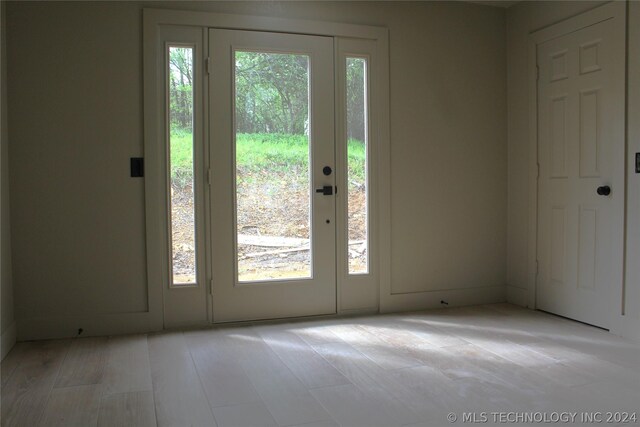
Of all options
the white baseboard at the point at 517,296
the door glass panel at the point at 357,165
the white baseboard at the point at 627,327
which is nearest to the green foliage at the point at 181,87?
the door glass panel at the point at 357,165

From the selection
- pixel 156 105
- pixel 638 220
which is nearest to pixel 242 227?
pixel 156 105

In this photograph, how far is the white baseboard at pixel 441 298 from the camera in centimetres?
400

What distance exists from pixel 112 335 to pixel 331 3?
8.91ft

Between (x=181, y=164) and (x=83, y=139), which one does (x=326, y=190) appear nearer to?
(x=181, y=164)

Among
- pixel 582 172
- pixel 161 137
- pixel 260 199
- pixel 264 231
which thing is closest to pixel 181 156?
pixel 161 137

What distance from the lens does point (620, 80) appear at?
10.8 ft

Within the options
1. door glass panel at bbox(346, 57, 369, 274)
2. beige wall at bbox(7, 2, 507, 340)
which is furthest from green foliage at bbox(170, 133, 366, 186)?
door glass panel at bbox(346, 57, 369, 274)

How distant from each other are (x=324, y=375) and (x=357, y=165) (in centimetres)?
174

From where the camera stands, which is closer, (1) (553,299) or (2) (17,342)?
(2) (17,342)

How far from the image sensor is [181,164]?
11.6 ft

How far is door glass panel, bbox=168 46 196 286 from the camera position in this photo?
3516 millimetres

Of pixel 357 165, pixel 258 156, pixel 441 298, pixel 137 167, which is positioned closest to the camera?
pixel 137 167

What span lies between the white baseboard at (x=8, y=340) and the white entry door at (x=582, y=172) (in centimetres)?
357

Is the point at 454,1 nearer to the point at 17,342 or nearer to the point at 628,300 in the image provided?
the point at 628,300
